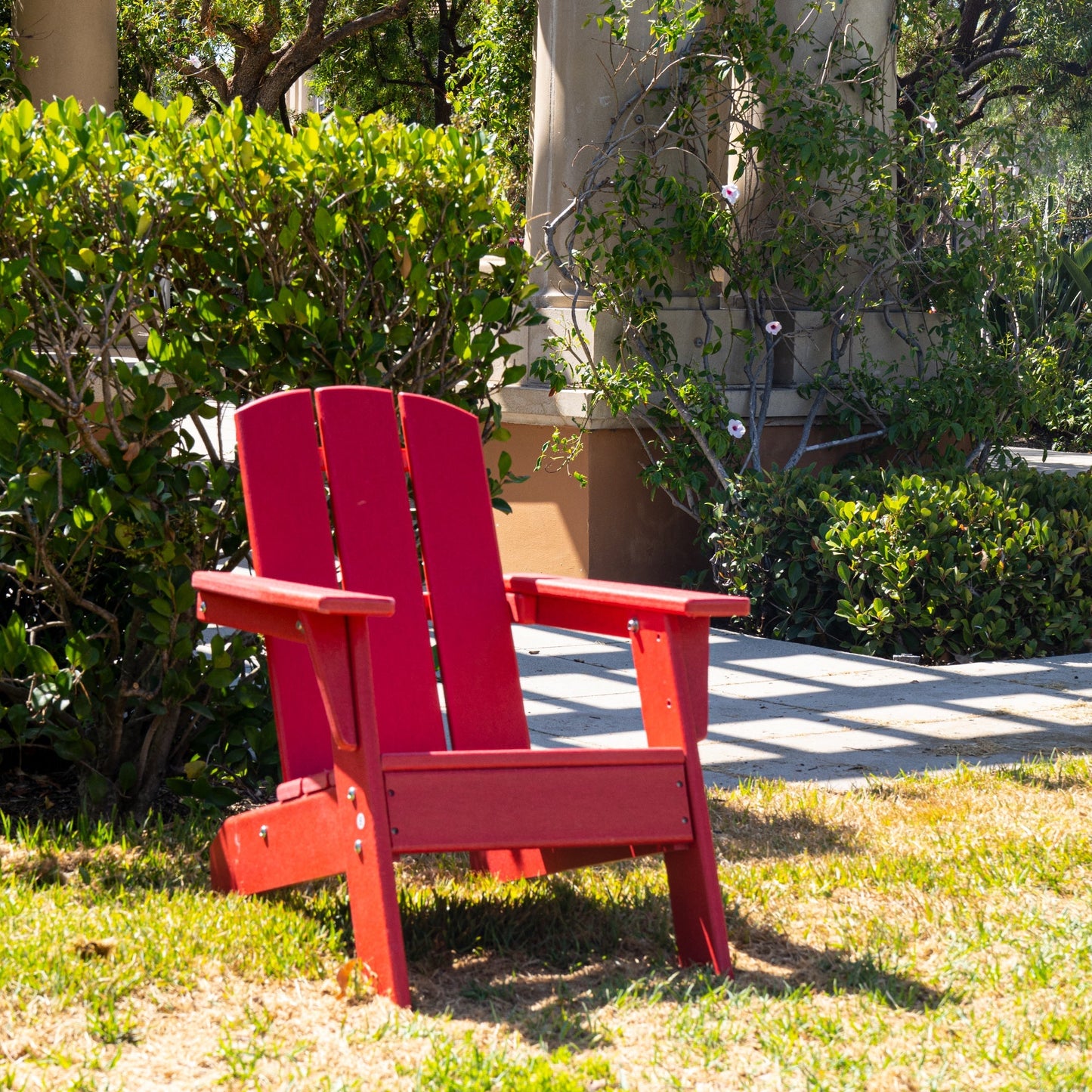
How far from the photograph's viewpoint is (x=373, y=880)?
2619 mm

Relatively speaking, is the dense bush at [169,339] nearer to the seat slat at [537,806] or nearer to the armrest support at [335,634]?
the armrest support at [335,634]

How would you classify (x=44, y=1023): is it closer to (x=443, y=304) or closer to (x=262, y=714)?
(x=262, y=714)

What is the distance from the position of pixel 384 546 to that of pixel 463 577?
0.66 feet

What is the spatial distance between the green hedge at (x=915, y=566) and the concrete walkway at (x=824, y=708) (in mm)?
231

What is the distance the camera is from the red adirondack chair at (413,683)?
2.64m

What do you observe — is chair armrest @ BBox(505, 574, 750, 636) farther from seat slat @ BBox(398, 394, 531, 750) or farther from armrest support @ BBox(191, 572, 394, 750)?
armrest support @ BBox(191, 572, 394, 750)

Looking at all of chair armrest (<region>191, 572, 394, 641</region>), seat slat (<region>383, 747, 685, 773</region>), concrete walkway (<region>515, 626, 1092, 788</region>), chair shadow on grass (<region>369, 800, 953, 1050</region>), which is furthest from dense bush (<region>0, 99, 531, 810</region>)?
concrete walkway (<region>515, 626, 1092, 788</region>)

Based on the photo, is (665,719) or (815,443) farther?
(815,443)

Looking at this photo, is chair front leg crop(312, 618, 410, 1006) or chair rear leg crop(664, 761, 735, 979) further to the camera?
chair rear leg crop(664, 761, 735, 979)

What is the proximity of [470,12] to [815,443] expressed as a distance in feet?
35.4

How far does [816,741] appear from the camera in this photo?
4688 mm

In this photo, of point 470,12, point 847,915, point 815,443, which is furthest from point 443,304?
point 470,12

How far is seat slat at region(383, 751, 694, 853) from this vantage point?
2.66m

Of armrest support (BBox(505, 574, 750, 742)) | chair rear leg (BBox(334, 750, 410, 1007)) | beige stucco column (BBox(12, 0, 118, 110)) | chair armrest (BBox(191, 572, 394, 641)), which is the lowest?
chair rear leg (BBox(334, 750, 410, 1007))
